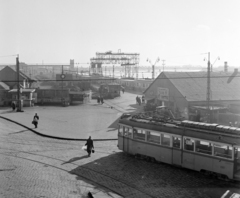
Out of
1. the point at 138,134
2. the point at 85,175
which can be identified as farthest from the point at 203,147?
the point at 85,175

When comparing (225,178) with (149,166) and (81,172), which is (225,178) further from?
(81,172)

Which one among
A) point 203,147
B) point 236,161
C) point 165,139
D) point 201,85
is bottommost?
point 236,161

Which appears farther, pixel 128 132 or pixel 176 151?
pixel 128 132

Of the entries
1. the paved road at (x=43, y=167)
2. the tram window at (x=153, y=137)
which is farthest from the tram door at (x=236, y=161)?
the paved road at (x=43, y=167)

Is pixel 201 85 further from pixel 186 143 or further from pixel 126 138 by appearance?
pixel 186 143

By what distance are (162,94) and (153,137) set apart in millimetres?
20698

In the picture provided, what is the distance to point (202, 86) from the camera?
36.9 meters

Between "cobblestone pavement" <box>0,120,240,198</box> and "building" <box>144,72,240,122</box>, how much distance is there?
1447 centimetres

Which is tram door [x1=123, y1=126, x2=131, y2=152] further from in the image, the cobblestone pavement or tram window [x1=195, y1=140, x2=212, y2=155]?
tram window [x1=195, y1=140, x2=212, y2=155]

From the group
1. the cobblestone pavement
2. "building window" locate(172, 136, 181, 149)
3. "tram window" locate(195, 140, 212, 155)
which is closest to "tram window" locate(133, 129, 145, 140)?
the cobblestone pavement

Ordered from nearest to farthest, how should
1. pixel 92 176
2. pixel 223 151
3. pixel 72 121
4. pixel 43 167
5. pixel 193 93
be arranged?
pixel 223 151, pixel 92 176, pixel 43 167, pixel 72 121, pixel 193 93

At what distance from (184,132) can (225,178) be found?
A: 2761mm

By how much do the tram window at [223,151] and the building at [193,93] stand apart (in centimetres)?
1593

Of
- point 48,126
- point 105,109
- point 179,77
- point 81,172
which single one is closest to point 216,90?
point 179,77
